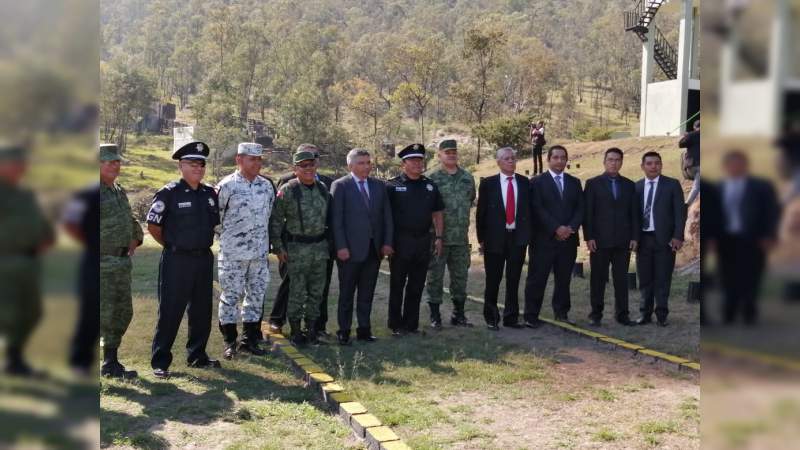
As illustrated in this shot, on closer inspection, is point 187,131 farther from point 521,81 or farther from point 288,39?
point 521,81

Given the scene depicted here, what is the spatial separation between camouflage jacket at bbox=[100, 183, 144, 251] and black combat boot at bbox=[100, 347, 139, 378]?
720 mm

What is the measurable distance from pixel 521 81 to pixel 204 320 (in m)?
48.7

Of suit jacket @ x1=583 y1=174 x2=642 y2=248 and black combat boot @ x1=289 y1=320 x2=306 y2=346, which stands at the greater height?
suit jacket @ x1=583 y1=174 x2=642 y2=248

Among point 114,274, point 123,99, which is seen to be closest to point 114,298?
point 114,274

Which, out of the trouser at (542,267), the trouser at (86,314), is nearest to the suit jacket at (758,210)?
the trouser at (86,314)

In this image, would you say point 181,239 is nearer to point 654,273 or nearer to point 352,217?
point 352,217

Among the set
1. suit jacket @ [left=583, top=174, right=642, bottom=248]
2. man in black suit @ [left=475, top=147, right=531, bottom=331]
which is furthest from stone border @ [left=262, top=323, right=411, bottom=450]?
suit jacket @ [left=583, top=174, right=642, bottom=248]

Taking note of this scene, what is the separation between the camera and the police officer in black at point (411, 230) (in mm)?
6637

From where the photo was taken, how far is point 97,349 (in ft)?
2.30

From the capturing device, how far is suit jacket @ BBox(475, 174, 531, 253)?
691 cm

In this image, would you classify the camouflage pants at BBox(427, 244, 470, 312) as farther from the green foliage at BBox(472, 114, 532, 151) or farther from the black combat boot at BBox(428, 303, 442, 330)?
the green foliage at BBox(472, 114, 532, 151)

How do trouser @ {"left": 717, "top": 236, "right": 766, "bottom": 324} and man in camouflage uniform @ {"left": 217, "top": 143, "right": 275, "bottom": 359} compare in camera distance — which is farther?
man in camouflage uniform @ {"left": 217, "top": 143, "right": 275, "bottom": 359}

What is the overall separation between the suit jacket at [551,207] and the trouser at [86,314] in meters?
6.51

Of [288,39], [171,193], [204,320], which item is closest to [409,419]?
[204,320]
